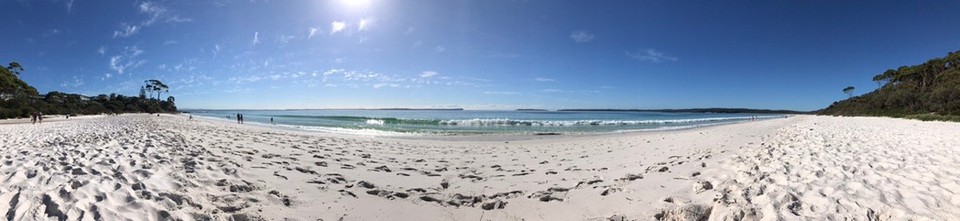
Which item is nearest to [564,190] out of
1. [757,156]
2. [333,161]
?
[757,156]

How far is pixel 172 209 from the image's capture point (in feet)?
13.1

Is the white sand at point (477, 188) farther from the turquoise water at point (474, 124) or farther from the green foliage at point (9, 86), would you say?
the green foliage at point (9, 86)

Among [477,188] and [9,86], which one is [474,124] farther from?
[9,86]

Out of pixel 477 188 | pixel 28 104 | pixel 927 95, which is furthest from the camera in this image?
pixel 28 104

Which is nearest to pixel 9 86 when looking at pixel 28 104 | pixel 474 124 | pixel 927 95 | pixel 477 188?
pixel 28 104

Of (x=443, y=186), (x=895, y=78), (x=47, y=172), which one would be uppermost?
(x=895, y=78)

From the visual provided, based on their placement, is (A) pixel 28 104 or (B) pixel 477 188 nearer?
(B) pixel 477 188

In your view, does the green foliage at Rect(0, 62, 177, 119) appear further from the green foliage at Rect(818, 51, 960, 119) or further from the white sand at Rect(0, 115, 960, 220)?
the green foliage at Rect(818, 51, 960, 119)

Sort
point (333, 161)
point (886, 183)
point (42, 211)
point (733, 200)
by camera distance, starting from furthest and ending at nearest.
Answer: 1. point (333, 161)
2. point (886, 183)
3. point (733, 200)
4. point (42, 211)

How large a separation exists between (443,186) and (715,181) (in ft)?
12.9

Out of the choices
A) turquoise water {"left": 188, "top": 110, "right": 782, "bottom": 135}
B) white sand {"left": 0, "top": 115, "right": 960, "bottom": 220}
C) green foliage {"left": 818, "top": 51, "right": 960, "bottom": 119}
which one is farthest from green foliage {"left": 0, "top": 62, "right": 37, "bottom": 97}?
green foliage {"left": 818, "top": 51, "right": 960, "bottom": 119}

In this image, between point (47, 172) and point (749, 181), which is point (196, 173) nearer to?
point (47, 172)

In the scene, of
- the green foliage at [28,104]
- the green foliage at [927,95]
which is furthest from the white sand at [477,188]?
the green foliage at [28,104]

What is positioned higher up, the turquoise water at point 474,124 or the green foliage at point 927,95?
the green foliage at point 927,95
